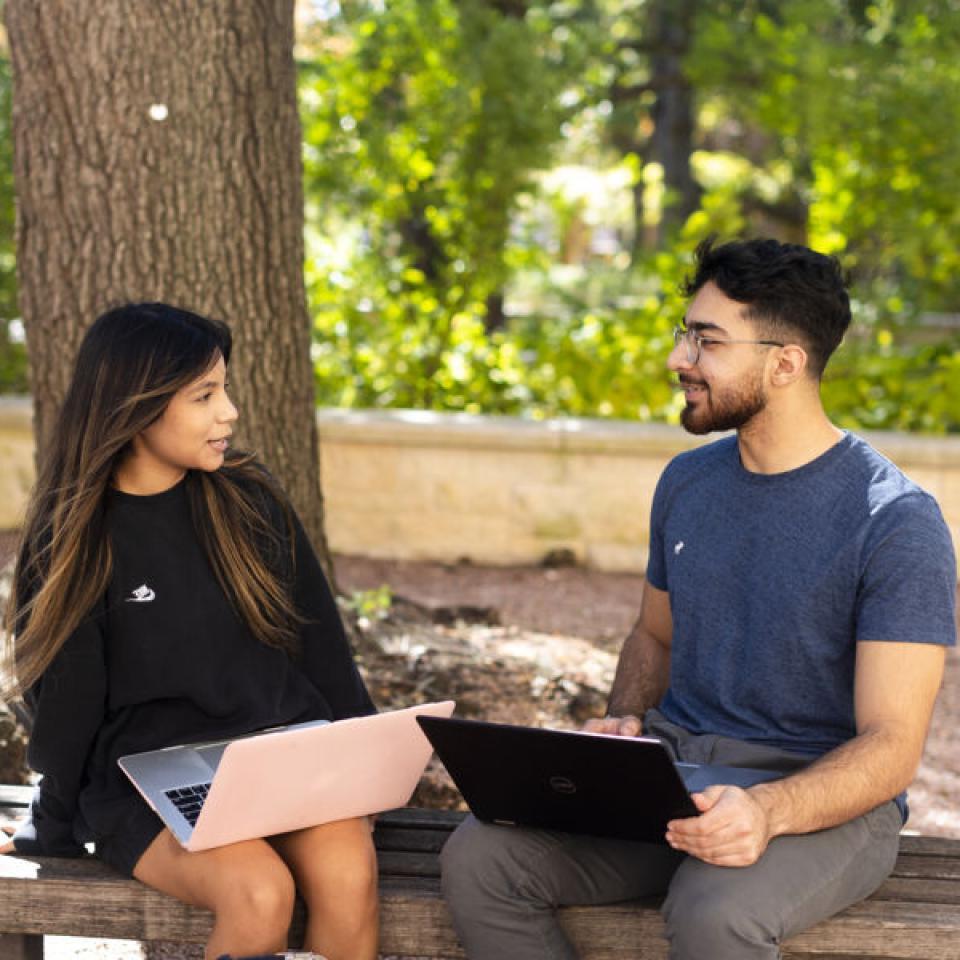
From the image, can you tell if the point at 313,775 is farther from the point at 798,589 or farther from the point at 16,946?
the point at 798,589

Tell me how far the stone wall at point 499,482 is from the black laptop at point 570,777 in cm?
436

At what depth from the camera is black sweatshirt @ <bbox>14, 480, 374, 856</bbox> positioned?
2830 mm

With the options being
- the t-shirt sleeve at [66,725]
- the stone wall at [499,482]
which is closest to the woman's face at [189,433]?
the t-shirt sleeve at [66,725]

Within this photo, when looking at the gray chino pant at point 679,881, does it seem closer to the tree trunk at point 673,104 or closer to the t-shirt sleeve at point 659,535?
the t-shirt sleeve at point 659,535

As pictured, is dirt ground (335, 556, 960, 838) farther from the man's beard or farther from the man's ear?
the man's ear

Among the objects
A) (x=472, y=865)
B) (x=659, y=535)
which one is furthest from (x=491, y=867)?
(x=659, y=535)

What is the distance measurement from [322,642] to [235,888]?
63 centimetres

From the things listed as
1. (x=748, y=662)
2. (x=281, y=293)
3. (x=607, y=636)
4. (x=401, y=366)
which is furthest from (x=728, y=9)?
(x=748, y=662)

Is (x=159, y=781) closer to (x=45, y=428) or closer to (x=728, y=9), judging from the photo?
(x=45, y=428)

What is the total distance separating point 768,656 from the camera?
273 cm

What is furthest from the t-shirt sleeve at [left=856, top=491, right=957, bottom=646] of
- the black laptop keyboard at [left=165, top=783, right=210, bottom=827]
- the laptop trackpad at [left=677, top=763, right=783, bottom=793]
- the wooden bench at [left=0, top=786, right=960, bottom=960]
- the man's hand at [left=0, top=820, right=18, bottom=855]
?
the man's hand at [left=0, top=820, right=18, bottom=855]

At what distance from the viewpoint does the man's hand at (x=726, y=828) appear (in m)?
2.39

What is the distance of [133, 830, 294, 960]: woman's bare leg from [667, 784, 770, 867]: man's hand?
715mm

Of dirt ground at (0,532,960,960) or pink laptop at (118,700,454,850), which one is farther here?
dirt ground at (0,532,960,960)
